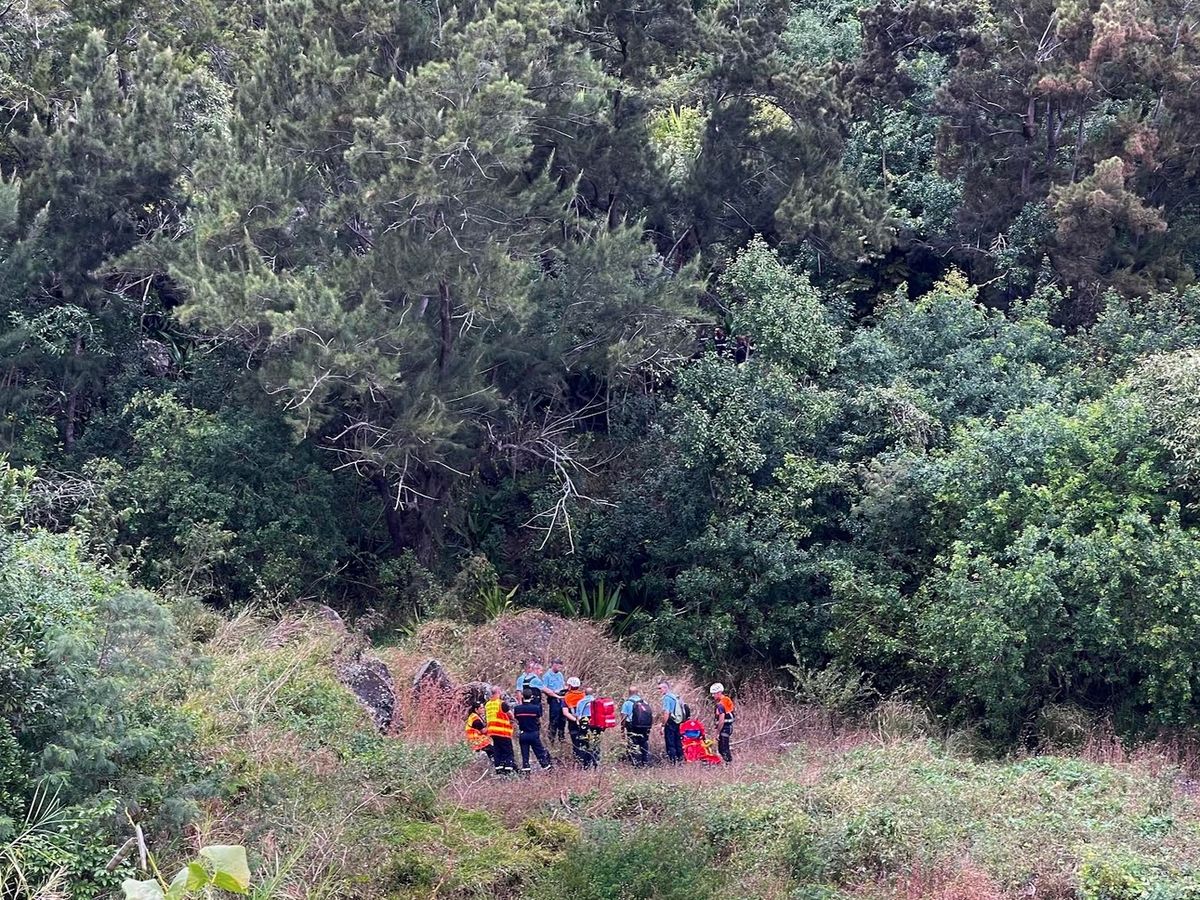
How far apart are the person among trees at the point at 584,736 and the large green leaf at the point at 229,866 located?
35.3 ft

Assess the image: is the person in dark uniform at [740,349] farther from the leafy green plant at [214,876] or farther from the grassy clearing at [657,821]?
the leafy green plant at [214,876]

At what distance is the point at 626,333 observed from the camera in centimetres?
1881

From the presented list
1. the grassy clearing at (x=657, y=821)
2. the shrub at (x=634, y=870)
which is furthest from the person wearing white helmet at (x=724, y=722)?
the shrub at (x=634, y=870)

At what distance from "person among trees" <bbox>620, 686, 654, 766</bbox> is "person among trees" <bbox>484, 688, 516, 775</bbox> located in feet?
4.15

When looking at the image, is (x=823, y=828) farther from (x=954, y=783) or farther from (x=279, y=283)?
(x=279, y=283)

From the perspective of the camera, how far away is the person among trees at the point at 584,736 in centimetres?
1366

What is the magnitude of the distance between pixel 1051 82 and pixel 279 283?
11599 mm

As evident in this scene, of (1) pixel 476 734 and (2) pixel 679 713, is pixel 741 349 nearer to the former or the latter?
(2) pixel 679 713

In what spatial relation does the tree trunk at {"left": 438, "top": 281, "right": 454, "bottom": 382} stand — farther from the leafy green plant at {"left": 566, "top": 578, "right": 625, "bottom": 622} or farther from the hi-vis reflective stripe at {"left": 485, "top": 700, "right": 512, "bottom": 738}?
the hi-vis reflective stripe at {"left": 485, "top": 700, "right": 512, "bottom": 738}

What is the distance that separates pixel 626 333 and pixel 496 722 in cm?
717

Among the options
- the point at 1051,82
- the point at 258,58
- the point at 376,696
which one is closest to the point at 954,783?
the point at 376,696

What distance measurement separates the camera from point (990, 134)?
70.5ft

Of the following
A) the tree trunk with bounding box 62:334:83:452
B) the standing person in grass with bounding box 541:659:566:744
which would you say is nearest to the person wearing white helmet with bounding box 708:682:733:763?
the standing person in grass with bounding box 541:659:566:744

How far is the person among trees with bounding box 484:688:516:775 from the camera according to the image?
13242 mm
